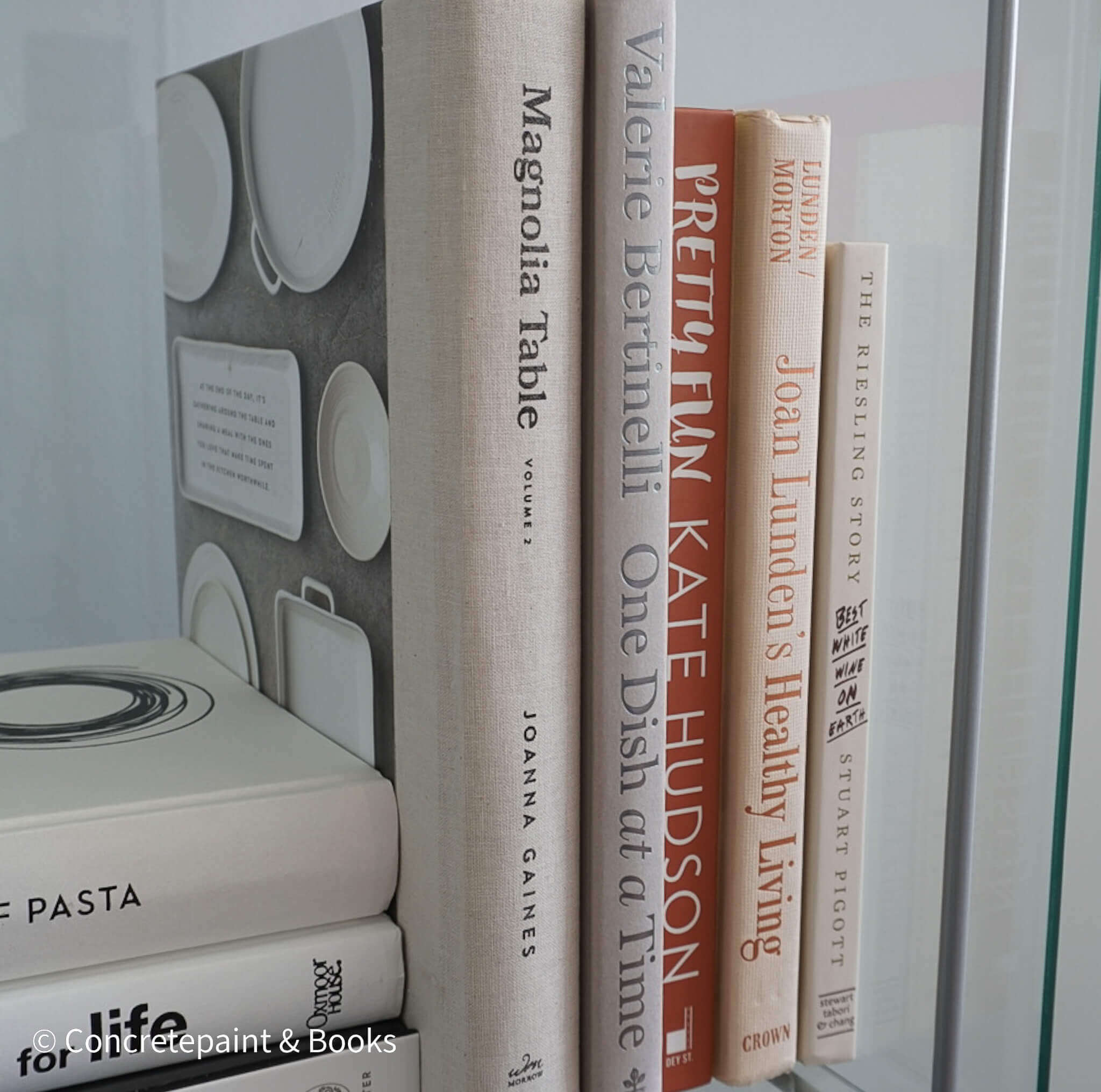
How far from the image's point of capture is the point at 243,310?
0.51 m

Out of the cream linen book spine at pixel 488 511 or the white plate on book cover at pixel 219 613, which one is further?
the white plate on book cover at pixel 219 613

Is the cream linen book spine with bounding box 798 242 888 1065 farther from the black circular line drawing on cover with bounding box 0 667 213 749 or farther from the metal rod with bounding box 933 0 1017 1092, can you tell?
the black circular line drawing on cover with bounding box 0 667 213 749

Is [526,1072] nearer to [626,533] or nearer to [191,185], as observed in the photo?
[626,533]

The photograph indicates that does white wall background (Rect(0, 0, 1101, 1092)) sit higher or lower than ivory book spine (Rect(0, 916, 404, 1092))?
higher

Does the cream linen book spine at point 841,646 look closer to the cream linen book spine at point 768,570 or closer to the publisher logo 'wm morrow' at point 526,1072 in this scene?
the cream linen book spine at point 768,570

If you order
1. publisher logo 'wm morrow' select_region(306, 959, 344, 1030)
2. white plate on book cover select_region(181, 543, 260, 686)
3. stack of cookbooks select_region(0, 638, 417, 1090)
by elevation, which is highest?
white plate on book cover select_region(181, 543, 260, 686)

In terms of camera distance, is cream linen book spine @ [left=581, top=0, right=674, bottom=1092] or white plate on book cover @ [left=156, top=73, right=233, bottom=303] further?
white plate on book cover @ [left=156, top=73, right=233, bottom=303]

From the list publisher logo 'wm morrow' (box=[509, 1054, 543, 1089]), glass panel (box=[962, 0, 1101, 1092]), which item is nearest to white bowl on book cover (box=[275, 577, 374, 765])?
publisher logo 'wm morrow' (box=[509, 1054, 543, 1089])

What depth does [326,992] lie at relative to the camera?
402 mm

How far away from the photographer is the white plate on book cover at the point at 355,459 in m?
0.41

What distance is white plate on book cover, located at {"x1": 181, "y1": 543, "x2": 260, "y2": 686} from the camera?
0.54 m

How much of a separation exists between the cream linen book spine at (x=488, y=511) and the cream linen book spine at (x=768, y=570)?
7 centimetres

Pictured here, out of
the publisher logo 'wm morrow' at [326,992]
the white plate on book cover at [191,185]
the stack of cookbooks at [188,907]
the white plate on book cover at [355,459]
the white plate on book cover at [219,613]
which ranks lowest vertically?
the publisher logo 'wm morrow' at [326,992]

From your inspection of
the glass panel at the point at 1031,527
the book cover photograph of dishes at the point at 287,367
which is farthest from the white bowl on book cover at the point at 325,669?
the glass panel at the point at 1031,527
